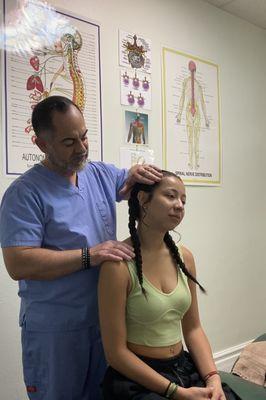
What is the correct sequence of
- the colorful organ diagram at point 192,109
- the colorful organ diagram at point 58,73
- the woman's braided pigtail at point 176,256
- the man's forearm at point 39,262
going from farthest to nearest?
the colorful organ diagram at point 192,109 < the colorful organ diagram at point 58,73 < the woman's braided pigtail at point 176,256 < the man's forearm at point 39,262

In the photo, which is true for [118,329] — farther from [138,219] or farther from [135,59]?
[135,59]

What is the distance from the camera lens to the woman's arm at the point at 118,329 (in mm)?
1171

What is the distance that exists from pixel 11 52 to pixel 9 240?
0.96 meters

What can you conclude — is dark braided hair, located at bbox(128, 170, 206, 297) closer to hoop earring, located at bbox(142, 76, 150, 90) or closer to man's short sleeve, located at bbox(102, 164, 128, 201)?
man's short sleeve, located at bbox(102, 164, 128, 201)

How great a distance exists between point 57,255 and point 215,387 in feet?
2.13

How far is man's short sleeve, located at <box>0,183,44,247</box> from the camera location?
1157 mm

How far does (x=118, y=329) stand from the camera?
119cm

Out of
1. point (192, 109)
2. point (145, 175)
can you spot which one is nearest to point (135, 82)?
point (192, 109)

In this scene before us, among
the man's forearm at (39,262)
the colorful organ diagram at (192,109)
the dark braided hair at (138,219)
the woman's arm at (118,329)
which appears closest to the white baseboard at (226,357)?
the colorful organ diagram at (192,109)

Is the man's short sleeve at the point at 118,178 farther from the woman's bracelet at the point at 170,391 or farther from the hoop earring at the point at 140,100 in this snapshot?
the hoop earring at the point at 140,100

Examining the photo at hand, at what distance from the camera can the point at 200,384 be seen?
1277 millimetres

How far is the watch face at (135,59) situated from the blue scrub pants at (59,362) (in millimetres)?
1497

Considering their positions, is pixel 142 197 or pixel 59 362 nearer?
pixel 59 362

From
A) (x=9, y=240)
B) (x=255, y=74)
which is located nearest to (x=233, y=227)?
(x=255, y=74)
